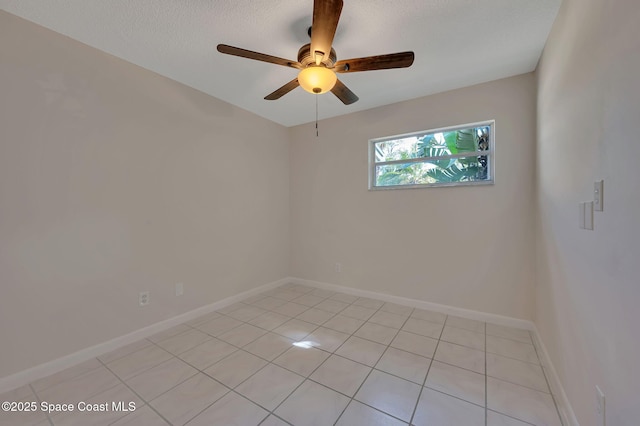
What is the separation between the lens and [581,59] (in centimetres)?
119

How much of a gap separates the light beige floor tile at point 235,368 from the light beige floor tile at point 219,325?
0.45 meters

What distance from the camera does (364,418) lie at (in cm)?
133

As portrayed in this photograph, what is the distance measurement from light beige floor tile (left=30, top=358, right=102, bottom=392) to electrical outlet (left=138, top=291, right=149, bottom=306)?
467 mm

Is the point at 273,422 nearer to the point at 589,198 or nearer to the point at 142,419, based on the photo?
the point at 142,419

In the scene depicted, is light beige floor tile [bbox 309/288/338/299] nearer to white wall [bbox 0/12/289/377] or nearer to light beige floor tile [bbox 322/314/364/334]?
light beige floor tile [bbox 322/314/364/334]

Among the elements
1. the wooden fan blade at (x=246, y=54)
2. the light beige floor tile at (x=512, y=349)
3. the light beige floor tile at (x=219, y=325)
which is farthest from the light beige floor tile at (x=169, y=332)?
the light beige floor tile at (x=512, y=349)

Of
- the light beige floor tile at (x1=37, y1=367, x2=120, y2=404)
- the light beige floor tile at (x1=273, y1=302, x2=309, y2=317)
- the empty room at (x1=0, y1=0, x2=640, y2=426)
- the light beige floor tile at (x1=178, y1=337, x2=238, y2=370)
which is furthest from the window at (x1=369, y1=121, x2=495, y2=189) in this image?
the light beige floor tile at (x1=37, y1=367, x2=120, y2=404)

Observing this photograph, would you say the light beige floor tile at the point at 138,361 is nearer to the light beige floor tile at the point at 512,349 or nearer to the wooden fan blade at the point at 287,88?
the wooden fan blade at the point at 287,88

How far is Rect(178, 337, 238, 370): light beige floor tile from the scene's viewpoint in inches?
71.6

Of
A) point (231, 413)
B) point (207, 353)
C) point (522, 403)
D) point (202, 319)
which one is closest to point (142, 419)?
point (231, 413)

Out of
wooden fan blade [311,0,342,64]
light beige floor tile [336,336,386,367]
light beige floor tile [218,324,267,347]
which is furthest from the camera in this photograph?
light beige floor tile [218,324,267,347]

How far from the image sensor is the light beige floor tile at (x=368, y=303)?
9.35 ft

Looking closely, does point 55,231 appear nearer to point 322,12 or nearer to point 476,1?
point 322,12

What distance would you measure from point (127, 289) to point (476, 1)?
334 cm
